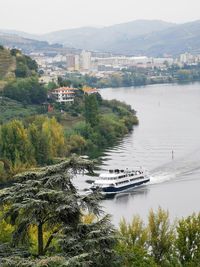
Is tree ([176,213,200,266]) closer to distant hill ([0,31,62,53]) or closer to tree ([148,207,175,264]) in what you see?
tree ([148,207,175,264])

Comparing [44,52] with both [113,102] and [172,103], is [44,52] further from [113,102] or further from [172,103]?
[113,102]

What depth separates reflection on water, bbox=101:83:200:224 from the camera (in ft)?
79.8

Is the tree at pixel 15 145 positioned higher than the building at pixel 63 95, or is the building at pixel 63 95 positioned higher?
→ the building at pixel 63 95

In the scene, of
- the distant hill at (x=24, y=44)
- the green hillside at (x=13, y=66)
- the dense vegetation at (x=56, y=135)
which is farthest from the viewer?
the distant hill at (x=24, y=44)

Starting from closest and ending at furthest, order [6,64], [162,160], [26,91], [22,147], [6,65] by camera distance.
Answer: [22,147], [162,160], [26,91], [6,65], [6,64]

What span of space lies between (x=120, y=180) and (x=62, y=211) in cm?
1914

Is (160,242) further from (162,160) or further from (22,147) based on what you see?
(162,160)

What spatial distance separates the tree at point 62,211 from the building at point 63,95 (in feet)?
134

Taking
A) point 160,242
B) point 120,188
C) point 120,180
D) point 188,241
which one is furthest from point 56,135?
point 188,241

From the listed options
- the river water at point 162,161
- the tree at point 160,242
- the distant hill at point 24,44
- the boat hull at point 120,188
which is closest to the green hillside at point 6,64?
the river water at point 162,161

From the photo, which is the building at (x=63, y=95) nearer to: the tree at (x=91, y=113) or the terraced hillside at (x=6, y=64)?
the terraced hillside at (x=6, y=64)

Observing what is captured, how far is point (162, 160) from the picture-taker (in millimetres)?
33406

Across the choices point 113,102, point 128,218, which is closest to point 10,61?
point 113,102

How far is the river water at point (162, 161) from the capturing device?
24.1m
